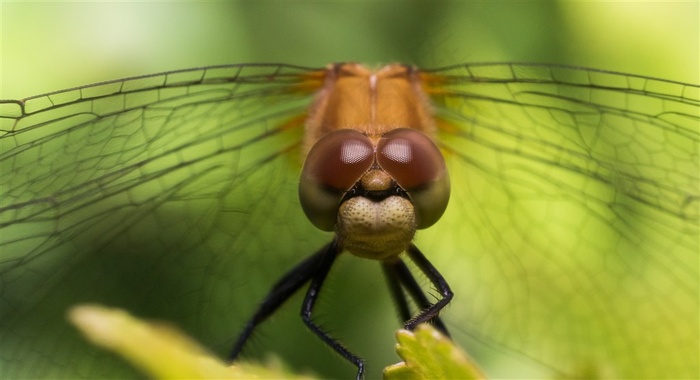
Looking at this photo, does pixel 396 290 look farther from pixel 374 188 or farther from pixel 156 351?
pixel 156 351

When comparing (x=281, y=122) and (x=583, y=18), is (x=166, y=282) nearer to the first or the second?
(x=281, y=122)

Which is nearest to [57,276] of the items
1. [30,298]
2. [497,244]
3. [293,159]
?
[30,298]

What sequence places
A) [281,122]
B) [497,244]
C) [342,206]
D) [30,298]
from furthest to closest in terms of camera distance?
1. [497,244]
2. [281,122]
3. [30,298]
4. [342,206]

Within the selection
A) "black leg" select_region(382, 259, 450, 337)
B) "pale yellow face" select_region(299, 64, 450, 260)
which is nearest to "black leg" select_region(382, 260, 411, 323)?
"black leg" select_region(382, 259, 450, 337)

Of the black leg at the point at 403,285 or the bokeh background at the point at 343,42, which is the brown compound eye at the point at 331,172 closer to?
the black leg at the point at 403,285

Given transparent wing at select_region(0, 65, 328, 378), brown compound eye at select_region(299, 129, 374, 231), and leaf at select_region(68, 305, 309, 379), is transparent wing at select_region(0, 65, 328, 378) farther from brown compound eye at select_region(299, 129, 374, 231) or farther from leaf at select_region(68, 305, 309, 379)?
leaf at select_region(68, 305, 309, 379)

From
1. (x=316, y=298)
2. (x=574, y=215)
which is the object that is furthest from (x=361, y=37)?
(x=316, y=298)
